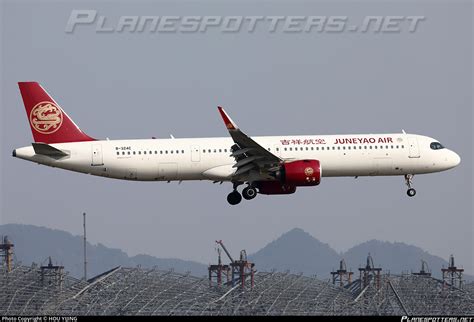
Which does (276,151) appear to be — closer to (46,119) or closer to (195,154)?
(195,154)

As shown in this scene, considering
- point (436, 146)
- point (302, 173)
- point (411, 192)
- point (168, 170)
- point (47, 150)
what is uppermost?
point (47, 150)

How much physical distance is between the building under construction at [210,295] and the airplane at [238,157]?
65.8m

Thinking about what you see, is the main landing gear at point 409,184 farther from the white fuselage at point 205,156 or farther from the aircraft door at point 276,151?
the aircraft door at point 276,151

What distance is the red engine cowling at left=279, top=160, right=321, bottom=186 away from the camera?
81812 mm

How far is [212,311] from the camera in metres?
157

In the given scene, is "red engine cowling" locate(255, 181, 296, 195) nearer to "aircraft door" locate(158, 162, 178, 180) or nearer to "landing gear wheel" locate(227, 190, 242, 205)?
"landing gear wheel" locate(227, 190, 242, 205)

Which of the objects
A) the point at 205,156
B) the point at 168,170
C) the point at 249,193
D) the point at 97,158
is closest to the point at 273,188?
the point at 249,193

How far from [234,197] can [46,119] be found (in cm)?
1745

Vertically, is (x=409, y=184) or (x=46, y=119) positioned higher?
(x=46, y=119)

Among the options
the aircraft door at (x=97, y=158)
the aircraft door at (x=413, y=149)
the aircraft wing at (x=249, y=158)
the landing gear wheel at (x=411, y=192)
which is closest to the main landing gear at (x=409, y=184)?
the landing gear wheel at (x=411, y=192)

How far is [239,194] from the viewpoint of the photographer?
87.2 meters

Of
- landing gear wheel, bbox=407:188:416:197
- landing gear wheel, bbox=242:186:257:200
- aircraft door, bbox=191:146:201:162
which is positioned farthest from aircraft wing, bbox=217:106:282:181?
landing gear wheel, bbox=407:188:416:197

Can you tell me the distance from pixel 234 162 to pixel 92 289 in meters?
77.7

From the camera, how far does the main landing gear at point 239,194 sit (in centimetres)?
8600
